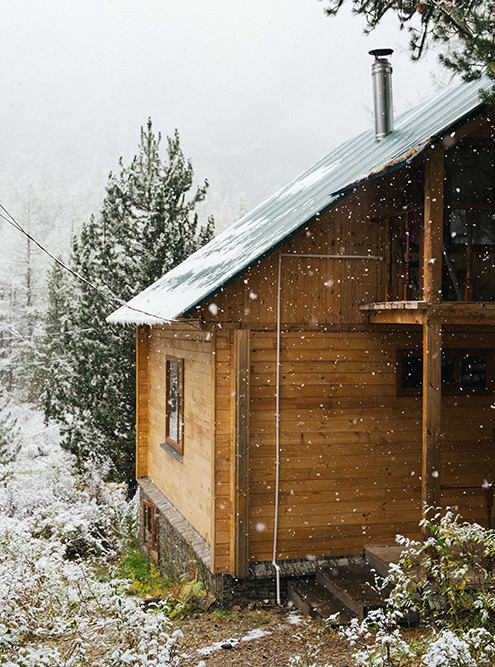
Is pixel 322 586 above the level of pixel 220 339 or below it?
below

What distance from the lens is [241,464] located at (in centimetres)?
A: 760

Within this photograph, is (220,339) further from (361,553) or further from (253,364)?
(361,553)

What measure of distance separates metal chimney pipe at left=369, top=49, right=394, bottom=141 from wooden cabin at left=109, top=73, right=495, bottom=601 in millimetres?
921

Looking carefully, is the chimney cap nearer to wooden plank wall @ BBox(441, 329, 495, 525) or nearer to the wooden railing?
the wooden railing

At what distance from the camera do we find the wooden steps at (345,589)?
6.78 m

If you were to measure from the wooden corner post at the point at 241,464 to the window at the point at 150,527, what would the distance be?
4281 mm

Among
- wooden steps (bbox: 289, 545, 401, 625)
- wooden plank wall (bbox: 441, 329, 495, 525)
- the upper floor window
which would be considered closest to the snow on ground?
wooden steps (bbox: 289, 545, 401, 625)

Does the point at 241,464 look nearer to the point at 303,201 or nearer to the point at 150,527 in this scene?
the point at 303,201

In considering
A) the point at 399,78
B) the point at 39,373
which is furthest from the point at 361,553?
the point at 399,78

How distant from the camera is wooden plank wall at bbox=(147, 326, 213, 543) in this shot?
27.2 feet

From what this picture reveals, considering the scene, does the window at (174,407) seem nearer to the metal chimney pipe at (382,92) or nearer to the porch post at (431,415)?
the porch post at (431,415)

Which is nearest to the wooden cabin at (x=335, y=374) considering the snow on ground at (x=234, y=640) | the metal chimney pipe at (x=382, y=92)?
the snow on ground at (x=234, y=640)

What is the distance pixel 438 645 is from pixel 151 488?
8.64 meters

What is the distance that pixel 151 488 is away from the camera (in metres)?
12.2
